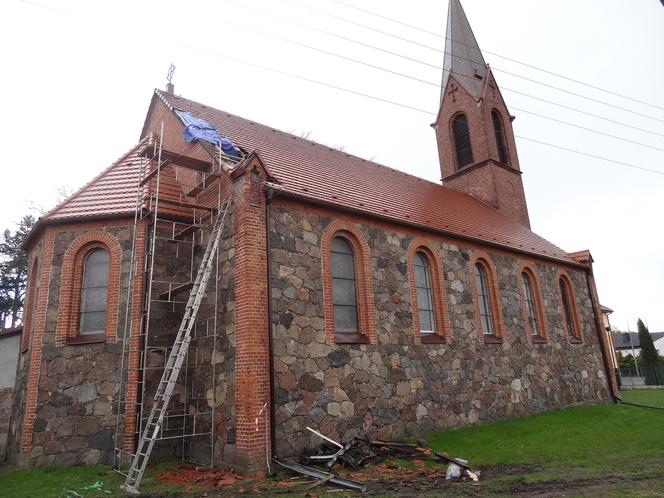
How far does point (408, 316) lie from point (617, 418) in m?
6.68

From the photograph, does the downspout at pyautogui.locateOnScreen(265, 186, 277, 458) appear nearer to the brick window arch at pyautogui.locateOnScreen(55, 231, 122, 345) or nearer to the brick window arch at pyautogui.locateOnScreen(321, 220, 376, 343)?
the brick window arch at pyautogui.locateOnScreen(321, 220, 376, 343)

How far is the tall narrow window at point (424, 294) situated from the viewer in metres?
12.2

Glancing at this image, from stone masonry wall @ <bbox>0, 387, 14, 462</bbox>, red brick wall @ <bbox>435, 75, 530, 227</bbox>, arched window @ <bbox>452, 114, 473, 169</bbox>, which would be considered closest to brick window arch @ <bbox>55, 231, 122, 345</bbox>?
stone masonry wall @ <bbox>0, 387, 14, 462</bbox>

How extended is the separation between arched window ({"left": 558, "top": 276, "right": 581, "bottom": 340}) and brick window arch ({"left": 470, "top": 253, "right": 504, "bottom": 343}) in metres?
4.33

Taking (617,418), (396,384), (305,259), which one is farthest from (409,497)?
(617,418)

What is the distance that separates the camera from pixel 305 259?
32.9 ft

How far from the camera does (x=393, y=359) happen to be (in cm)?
1077

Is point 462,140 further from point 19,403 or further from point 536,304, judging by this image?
point 19,403

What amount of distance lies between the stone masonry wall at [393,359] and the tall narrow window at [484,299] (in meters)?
0.47

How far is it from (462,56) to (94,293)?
65.4 ft

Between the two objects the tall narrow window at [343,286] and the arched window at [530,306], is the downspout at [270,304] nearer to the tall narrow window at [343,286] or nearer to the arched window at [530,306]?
the tall narrow window at [343,286]

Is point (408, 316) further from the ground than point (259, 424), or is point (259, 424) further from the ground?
point (408, 316)

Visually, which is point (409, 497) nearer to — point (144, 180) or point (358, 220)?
point (358, 220)

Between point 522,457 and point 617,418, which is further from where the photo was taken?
point 617,418
